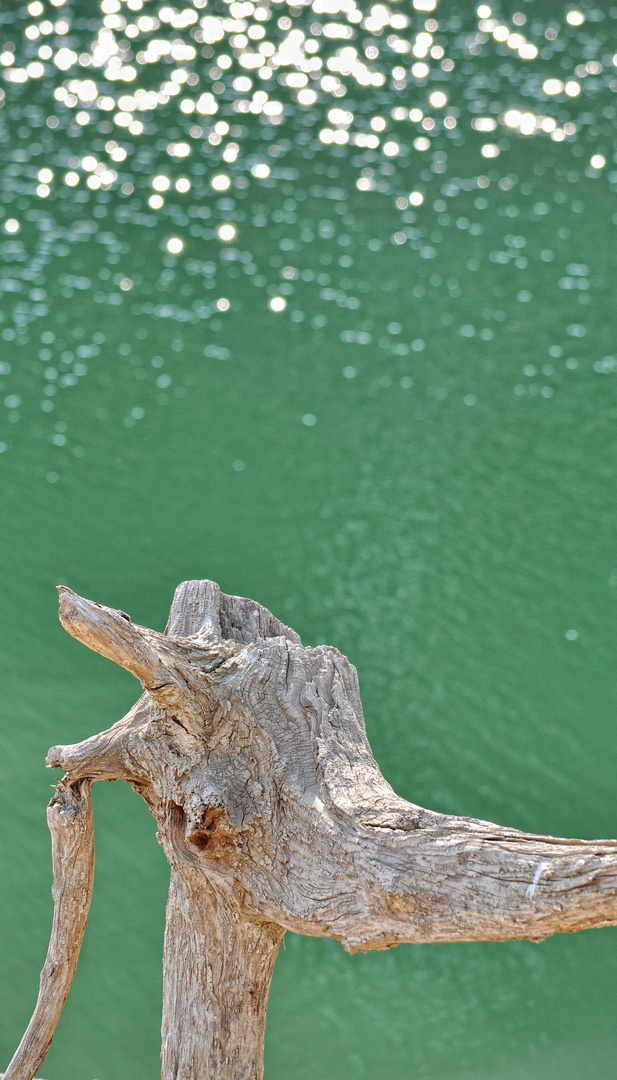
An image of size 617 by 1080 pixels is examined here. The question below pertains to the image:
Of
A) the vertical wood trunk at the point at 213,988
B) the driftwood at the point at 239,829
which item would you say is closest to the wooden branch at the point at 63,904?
the driftwood at the point at 239,829

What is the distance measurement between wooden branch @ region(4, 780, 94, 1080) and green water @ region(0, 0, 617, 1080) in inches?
35.7

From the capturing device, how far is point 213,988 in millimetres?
1013

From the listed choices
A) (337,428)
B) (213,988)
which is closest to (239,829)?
(213,988)

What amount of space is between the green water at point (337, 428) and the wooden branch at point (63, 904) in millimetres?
Answer: 907

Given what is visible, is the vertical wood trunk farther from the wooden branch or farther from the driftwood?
the wooden branch

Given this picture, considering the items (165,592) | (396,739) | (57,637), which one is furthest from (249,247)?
(396,739)

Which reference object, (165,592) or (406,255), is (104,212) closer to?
(406,255)

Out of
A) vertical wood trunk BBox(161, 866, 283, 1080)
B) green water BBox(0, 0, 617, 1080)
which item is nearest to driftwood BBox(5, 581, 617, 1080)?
vertical wood trunk BBox(161, 866, 283, 1080)

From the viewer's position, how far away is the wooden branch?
103 centimetres

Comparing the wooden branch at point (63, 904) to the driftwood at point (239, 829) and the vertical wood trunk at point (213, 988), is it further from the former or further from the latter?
the vertical wood trunk at point (213, 988)

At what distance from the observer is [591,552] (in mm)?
2004

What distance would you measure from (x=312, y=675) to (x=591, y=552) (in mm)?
1118

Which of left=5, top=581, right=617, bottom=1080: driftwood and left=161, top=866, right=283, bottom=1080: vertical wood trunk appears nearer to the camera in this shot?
left=5, top=581, right=617, bottom=1080: driftwood

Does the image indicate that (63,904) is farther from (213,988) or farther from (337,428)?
(337,428)
